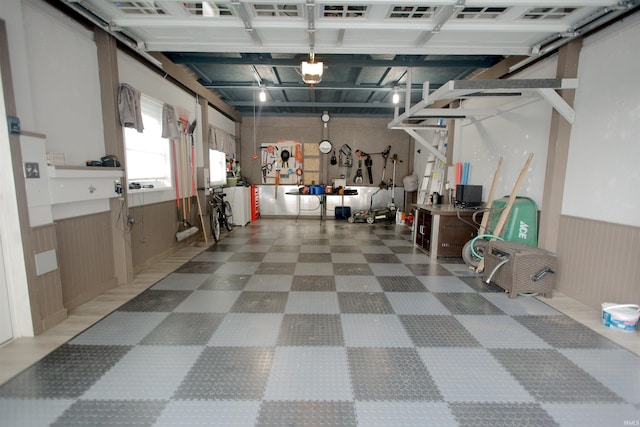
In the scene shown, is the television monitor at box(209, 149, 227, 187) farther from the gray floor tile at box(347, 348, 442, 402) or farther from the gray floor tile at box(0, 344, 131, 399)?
the gray floor tile at box(347, 348, 442, 402)

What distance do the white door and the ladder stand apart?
707 cm

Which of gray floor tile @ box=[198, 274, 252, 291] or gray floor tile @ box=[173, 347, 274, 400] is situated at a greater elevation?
gray floor tile @ box=[173, 347, 274, 400]

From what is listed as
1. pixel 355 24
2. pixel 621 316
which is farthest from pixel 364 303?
pixel 355 24

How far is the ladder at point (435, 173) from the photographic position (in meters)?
6.91

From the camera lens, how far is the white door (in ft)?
7.74

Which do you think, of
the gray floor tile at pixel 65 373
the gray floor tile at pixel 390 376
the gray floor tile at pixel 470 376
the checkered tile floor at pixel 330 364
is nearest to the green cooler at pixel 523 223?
the checkered tile floor at pixel 330 364

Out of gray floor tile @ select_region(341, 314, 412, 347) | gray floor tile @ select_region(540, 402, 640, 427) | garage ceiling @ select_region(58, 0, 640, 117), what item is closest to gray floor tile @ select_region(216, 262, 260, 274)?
gray floor tile @ select_region(341, 314, 412, 347)

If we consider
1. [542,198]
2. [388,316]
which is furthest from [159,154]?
[542,198]

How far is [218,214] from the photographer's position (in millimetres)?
6531

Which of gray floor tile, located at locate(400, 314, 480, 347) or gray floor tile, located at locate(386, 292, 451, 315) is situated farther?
gray floor tile, located at locate(386, 292, 451, 315)

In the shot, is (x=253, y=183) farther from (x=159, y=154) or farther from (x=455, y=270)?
(x=455, y=270)

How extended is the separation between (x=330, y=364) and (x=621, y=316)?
2.66 meters

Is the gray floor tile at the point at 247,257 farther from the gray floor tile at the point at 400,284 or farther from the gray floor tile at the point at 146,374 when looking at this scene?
the gray floor tile at the point at 146,374

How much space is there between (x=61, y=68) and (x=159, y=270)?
105 inches
